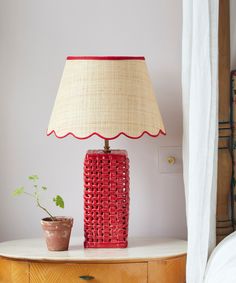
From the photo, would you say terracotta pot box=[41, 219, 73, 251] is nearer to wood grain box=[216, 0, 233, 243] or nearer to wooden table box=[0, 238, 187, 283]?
wooden table box=[0, 238, 187, 283]

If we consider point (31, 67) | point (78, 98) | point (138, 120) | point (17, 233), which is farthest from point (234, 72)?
point (17, 233)

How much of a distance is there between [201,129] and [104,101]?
39 centimetres

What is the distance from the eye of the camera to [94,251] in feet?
7.80

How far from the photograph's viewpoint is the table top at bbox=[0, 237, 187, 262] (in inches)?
89.4

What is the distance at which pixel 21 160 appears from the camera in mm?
2711

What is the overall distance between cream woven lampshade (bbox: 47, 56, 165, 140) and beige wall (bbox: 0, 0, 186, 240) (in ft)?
1.15

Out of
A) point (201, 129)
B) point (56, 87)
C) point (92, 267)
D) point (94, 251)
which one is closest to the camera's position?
point (201, 129)

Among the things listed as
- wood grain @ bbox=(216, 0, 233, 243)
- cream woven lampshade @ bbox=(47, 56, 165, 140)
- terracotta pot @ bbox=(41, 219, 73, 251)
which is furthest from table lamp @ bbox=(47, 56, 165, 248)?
wood grain @ bbox=(216, 0, 233, 243)

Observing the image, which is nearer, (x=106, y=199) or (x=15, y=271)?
(x=15, y=271)

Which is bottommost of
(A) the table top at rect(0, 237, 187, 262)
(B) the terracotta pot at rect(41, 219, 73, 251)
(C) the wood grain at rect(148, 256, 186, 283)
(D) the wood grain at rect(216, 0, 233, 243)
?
(C) the wood grain at rect(148, 256, 186, 283)

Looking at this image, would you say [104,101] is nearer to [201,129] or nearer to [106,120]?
[106,120]

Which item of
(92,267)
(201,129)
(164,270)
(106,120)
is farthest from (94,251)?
(201,129)

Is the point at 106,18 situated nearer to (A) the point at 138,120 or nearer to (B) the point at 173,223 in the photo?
(A) the point at 138,120

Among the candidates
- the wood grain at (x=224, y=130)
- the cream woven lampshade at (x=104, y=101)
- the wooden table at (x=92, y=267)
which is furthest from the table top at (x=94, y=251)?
the cream woven lampshade at (x=104, y=101)
